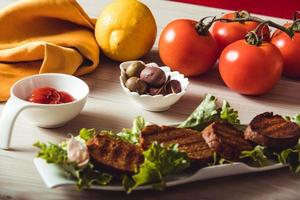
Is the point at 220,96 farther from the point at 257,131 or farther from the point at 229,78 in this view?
the point at 257,131

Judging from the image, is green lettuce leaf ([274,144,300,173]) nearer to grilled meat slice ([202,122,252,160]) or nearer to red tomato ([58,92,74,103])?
grilled meat slice ([202,122,252,160])

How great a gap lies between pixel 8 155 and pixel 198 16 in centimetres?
83

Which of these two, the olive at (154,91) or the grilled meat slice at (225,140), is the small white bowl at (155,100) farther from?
the grilled meat slice at (225,140)

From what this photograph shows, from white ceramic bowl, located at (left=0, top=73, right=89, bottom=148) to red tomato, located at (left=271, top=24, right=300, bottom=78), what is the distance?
0.44 meters

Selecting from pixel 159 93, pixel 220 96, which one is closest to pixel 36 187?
pixel 159 93

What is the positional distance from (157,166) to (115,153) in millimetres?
69

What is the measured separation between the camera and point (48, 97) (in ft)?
3.51

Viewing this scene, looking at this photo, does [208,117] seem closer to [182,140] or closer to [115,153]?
[182,140]

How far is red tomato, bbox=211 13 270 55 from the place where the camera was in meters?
1.31

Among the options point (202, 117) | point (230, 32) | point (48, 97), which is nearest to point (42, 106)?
point (48, 97)

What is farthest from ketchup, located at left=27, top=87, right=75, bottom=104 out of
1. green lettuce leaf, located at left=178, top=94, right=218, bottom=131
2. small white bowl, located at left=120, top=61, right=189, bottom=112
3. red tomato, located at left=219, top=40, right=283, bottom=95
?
red tomato, located at left=219, top=40, right=283, bottom=95

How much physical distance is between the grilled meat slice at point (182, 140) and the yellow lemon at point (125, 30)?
38 centimetres

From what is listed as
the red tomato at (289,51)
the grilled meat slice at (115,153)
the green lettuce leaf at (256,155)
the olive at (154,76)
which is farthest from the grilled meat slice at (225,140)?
the red tomato at (289,51)

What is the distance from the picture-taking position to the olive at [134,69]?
46.9 inches
